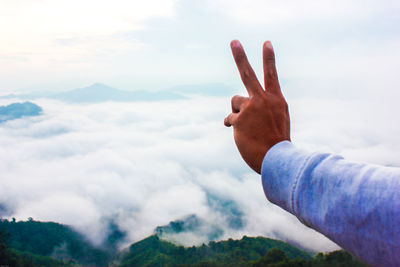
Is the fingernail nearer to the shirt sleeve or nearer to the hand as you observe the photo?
the hand

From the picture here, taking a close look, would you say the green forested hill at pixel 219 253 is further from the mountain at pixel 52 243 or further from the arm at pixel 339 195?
the arm at pixel 339 195

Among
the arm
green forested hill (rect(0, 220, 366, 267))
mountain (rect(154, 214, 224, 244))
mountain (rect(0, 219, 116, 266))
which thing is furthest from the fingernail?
mountain (rect(154, 214, 224, 244))

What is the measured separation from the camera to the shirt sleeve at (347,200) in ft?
2.16

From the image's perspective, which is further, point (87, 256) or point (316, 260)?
point (87, 256)

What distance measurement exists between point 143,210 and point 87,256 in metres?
79.9

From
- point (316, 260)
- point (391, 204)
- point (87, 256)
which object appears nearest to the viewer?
point (391, 204)

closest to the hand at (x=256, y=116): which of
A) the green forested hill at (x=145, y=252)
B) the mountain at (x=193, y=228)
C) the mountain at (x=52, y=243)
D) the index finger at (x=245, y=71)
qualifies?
the index finger at (x=245, y=71)

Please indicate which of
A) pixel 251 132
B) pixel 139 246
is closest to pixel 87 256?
pixel 139 246

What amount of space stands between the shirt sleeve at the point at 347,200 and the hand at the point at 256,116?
229 mm

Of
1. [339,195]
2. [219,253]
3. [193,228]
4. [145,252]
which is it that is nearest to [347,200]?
[339,195]

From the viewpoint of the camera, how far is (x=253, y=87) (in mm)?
1192

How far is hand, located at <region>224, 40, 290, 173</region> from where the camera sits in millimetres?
1113

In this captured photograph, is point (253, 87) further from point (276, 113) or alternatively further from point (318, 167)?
point (318, 167)

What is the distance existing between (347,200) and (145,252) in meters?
95.5
